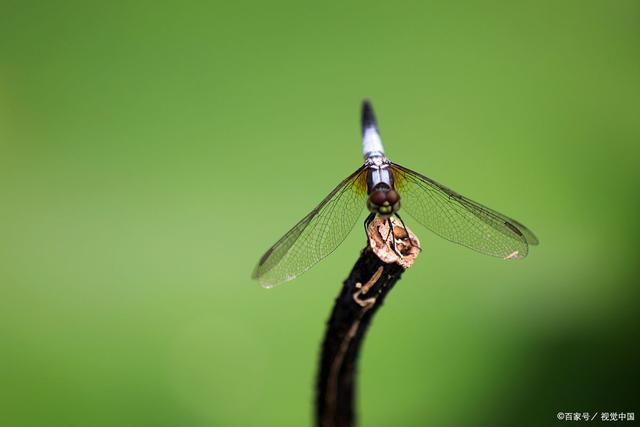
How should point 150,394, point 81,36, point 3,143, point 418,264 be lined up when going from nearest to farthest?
point 150,394, point 418,264, point 3,143, point 81,36

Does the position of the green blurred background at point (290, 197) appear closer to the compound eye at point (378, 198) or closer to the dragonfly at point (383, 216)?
the dragonfly at point (383, 216)

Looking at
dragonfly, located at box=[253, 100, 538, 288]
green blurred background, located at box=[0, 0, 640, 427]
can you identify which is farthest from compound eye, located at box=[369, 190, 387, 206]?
green blurred background, located at box=[0, 0, 640, 427]

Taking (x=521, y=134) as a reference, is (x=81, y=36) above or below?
above

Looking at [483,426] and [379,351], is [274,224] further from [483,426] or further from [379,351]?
[483,426]

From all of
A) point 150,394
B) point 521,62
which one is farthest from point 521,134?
point 150,394

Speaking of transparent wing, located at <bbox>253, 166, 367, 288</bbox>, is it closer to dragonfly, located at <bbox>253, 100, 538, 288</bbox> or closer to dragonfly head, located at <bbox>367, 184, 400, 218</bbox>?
dragonfly, located at <bbox>253, 100, 538, 288</bbox>

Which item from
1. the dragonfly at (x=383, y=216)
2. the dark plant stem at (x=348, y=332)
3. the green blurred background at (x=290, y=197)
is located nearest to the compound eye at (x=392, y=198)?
the dragonfly at (x=383, y=216)

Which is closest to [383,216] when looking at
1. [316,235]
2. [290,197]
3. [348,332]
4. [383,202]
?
[383,202]

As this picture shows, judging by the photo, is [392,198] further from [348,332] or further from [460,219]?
[348,332]
